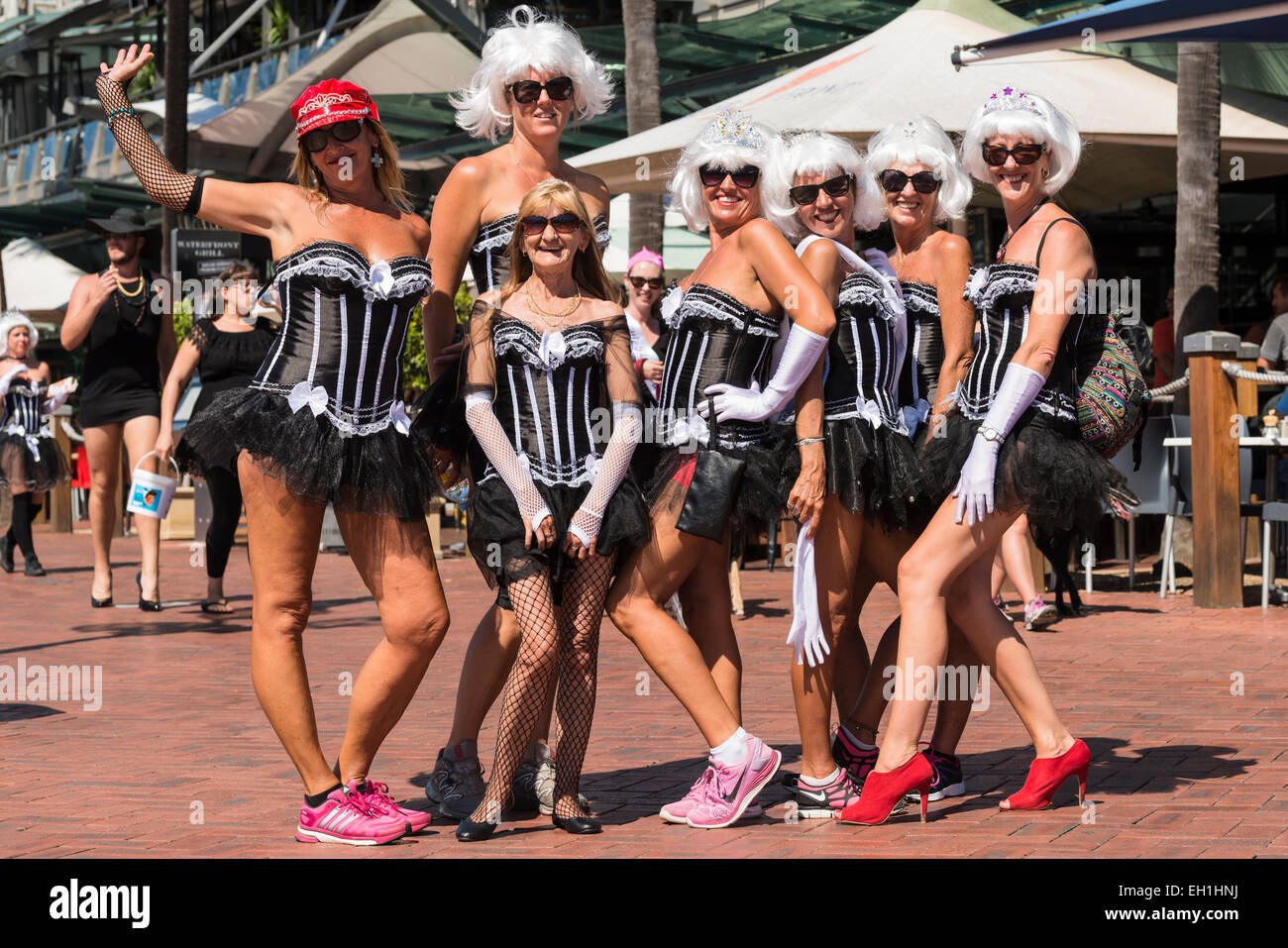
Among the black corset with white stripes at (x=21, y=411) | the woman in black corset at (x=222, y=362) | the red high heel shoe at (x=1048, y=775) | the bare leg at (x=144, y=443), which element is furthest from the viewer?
the black corset with white stripes at (x=21, y=411)

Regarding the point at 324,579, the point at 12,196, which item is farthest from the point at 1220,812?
the point at 12,196

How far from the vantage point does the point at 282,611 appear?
4695 millimetres

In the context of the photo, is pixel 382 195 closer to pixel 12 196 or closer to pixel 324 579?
pixel 324 579

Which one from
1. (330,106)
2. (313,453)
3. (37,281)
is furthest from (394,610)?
(37,281)

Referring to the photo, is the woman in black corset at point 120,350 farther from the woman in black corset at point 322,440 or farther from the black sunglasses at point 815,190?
the black sunglasses at point 815,190

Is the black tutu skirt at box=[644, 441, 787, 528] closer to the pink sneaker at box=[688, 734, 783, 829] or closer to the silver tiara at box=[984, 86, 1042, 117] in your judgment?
the pink sneaker at box=[688, 734, 783, 829]

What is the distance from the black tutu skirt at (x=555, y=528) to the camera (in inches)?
189

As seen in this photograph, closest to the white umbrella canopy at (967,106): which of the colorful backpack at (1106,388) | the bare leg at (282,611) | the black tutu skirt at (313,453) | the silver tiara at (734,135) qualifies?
the silver tiara at (734,135)

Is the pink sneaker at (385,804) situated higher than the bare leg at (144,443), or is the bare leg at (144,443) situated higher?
the bare leg at (144,443)

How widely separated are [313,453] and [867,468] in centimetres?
163

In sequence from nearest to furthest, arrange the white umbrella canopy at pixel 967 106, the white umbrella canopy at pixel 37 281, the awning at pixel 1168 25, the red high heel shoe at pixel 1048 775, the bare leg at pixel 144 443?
1. the red high heel shoe at pixel 1048 775
2. the awning at pixel 1168 25
3. the bare leg at pixel 144 443
4. the white umbrella canopy at pixel 967 106
5. the white umbrella canopy at pixel 37 281

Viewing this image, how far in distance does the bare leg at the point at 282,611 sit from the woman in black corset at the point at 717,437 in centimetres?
92

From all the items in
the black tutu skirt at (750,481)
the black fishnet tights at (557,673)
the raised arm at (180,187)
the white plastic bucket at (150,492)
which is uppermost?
the raised arm at (180,187)

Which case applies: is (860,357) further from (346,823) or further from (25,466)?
(25,466)
